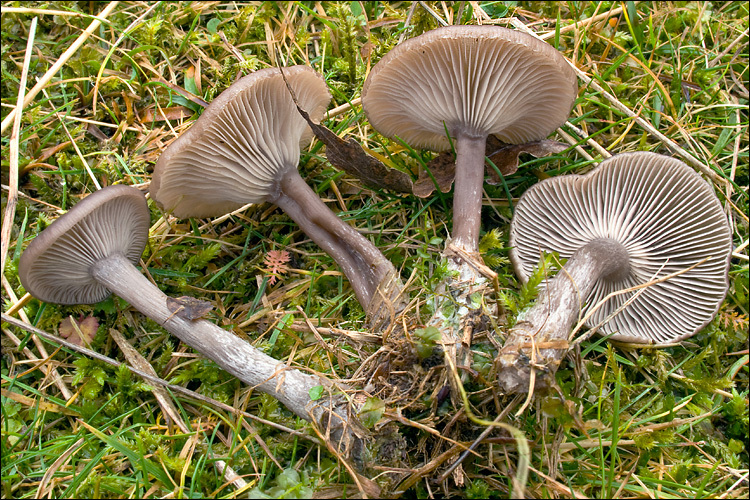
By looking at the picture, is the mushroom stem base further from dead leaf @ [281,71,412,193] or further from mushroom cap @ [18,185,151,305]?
dead leaf @ [281,71,412,193]

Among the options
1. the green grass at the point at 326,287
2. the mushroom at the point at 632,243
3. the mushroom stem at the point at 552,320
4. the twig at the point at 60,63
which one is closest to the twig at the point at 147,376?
the green grass at the point at 326,287

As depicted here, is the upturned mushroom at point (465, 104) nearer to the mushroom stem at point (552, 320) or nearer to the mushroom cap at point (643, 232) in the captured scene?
the mushroom stem at point (552, 320)

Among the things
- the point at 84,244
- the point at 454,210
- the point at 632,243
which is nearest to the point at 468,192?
the point at 454,210

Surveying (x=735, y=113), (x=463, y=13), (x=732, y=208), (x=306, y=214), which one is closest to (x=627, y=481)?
(x=732, y=208)

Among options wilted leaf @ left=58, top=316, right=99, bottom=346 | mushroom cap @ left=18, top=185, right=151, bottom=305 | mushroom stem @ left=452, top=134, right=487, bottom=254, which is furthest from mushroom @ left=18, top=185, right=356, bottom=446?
mushroom stem @ left=452, top=134, right=487, bottom=254

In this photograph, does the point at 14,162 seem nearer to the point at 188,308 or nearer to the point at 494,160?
the point at 188,308

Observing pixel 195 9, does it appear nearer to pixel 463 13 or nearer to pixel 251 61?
pixel 251 61

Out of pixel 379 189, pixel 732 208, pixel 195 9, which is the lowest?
pixel 732 208
